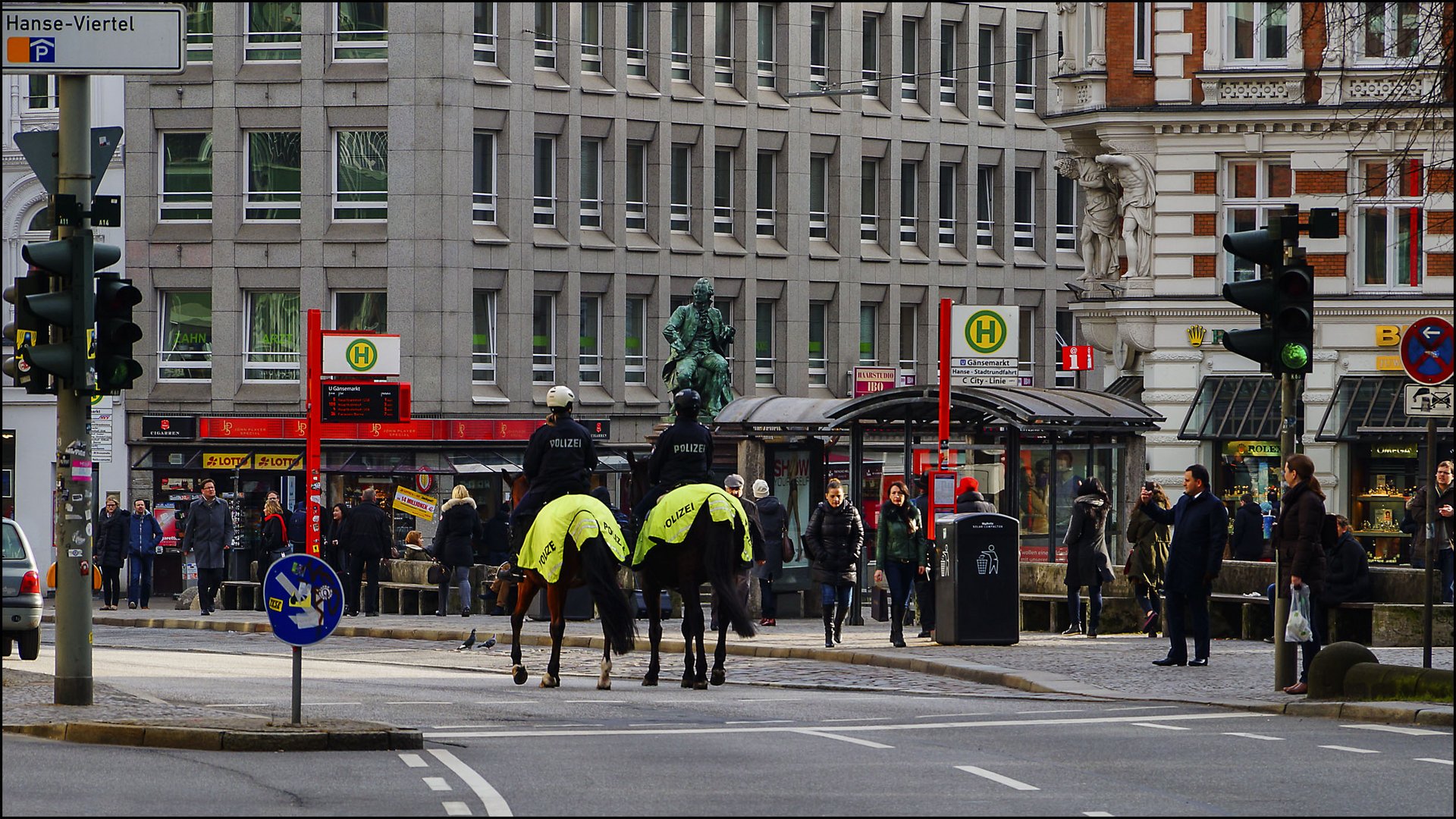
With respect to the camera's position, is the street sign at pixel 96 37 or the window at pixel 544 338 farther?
the window at pixel 544 338

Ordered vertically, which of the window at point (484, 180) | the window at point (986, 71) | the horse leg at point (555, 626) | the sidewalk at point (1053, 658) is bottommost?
the sidewalk at point (1053, 658)

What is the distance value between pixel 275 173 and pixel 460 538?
20513 millimetres

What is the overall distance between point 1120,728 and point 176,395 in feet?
123

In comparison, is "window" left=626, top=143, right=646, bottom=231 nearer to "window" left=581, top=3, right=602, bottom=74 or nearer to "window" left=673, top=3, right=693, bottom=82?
"window" left=673, top=3, right=693, bottom=82

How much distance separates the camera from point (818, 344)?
189ft

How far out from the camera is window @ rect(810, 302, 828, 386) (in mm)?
57406

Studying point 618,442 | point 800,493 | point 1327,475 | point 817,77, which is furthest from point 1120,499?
point 817,77

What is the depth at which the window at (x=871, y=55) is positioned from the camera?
57406mm

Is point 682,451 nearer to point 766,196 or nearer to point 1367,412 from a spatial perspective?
point 1367,412

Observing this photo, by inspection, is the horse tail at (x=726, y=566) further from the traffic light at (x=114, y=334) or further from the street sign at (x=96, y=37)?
the street sign at (x=96, y=37)

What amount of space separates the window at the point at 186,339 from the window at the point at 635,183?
30.5ft

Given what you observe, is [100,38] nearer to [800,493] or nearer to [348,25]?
[800,493]

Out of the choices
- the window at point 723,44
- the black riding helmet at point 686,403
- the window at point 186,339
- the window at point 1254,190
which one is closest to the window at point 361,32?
the window at point 186,339

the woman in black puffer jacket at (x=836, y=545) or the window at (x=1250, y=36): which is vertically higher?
the window at (x=1250, y=36)
